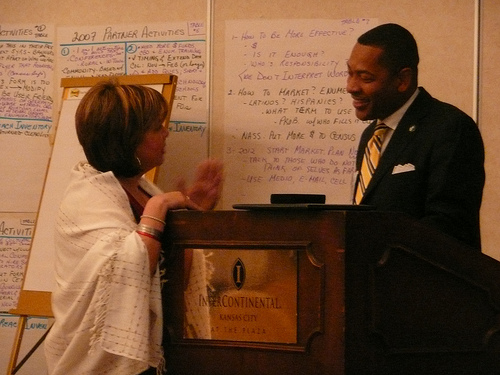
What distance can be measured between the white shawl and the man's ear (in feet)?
3.45

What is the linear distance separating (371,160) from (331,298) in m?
1.03

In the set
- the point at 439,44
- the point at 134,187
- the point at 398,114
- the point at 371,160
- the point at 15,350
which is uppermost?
the point at 439,44

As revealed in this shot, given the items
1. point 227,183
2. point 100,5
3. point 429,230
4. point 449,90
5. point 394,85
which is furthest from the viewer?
point 100,5

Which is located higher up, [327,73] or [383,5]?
[383,5]

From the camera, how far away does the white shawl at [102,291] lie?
1.75m


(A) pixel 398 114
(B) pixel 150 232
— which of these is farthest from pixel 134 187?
(A) pixel 398 114

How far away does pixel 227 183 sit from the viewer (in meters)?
3.61

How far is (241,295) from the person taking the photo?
5.47ft

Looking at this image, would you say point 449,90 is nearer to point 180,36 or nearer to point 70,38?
point 180,36

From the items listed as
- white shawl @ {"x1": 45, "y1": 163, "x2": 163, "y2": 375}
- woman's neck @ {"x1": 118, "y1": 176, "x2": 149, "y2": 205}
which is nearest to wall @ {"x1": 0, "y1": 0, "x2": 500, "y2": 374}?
woman's neck @ {"x1": 118, "y1": 176, "x2": 149, "y2": 205}

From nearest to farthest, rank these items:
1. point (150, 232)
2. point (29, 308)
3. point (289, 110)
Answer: point (150, 232) < point (29, 308) < point (289, 110)

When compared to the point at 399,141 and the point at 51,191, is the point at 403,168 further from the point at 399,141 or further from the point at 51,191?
the point at 51,191

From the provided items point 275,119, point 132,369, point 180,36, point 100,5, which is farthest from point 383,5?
point 132,369

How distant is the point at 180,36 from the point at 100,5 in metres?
0.51
